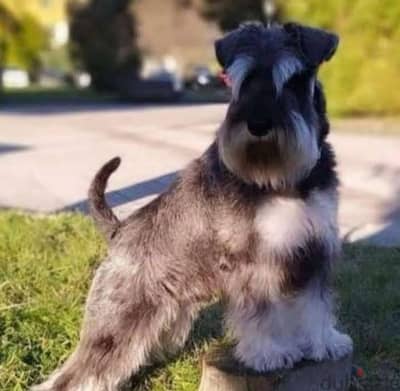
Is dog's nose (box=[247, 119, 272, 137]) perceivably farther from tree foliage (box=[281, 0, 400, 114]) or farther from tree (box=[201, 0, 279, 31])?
tree (box=[201, 0, 279, 31])

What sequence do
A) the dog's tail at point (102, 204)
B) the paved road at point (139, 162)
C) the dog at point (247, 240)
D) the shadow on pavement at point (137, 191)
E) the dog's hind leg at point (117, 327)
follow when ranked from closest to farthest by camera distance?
the dog at point (247, 240) → the dog's hind leg at point (117, 327) → the dog's tail at point (102, 204) → the shadow on pavement at point (137, 191) → the paved road at point (139, 162)

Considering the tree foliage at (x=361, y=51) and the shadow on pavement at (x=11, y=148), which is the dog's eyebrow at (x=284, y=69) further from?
the tree foliage at (x=361, y=51)

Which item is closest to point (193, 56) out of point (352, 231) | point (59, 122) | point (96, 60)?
point (96, 60)

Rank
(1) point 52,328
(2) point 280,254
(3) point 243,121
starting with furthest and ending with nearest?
(1) point 52,328, (2) point 280,254, (3) point 243,121

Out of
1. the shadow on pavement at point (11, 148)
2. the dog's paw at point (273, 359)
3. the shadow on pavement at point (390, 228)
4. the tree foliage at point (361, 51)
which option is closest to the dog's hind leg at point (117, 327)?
the dog's paw at point (273, 359)

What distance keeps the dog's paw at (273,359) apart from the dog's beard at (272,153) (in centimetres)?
77

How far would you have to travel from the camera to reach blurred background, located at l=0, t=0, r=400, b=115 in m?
19.5

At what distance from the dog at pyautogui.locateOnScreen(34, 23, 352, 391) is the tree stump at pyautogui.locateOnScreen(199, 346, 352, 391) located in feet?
0.15

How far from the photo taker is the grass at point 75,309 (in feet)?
16.1

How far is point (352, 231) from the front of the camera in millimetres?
8547

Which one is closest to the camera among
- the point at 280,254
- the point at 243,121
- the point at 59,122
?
the point at 243,121

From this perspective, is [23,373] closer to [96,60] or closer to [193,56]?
[96,60]

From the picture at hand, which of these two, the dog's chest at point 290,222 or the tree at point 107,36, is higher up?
the dog's chest at point 290,222

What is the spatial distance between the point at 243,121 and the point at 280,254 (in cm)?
62
